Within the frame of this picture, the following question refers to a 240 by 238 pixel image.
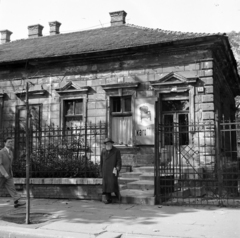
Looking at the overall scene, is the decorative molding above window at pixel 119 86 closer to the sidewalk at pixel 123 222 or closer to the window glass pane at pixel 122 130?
the window glass pane at pixel 122 130

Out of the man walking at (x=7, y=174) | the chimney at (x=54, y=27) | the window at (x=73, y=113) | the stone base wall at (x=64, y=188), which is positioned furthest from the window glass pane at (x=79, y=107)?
the chimney at (x=54, y=27)

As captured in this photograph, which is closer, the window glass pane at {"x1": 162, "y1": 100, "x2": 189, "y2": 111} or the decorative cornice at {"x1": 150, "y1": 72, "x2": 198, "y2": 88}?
the decorative cornice at {"x1": 150, "y1": 72, "x2": 198, "y2": 88}

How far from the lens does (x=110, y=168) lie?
9.07 m

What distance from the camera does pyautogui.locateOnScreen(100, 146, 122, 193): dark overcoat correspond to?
891 cm

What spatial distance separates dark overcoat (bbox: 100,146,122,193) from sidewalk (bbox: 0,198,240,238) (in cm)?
48

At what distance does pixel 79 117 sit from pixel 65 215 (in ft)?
25.6

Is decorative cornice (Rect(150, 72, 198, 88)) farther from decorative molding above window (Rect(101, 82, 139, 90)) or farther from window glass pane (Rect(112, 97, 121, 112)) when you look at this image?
window glass pane (Rect(112, 97, 121, 112))

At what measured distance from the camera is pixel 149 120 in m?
13.3

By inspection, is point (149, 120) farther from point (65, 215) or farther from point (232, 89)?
point (232, 89)

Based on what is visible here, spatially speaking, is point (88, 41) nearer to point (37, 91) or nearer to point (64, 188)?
point (37, 91)

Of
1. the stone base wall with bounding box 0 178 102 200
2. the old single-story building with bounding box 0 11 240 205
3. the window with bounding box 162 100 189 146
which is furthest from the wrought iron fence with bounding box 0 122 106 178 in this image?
the window with bounding box 162 100 189 146

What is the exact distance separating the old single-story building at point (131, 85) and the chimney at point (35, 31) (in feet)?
18.4

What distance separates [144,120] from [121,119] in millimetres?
1141

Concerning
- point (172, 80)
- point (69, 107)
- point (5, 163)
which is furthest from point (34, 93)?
point (5, 163)
